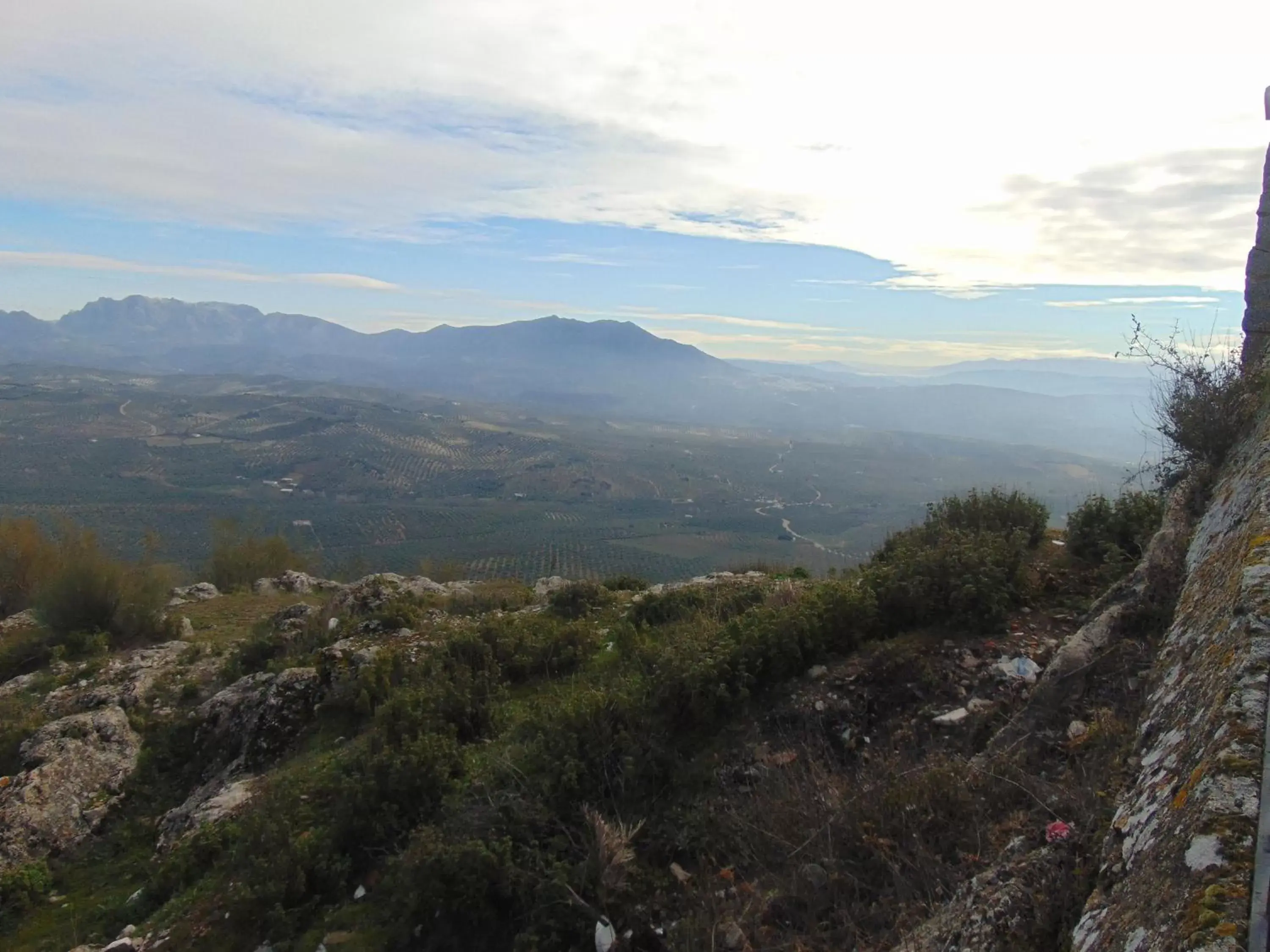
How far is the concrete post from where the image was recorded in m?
7.38

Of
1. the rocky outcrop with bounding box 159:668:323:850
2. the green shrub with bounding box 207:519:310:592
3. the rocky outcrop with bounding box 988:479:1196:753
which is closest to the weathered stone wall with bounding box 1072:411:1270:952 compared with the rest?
the rocky outcrop with bounding box 988:479:1196:753

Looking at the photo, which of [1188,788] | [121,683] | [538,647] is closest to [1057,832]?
[1188,788]

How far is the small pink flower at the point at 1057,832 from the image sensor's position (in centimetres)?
284

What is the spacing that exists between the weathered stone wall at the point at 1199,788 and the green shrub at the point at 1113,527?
362 centimetres

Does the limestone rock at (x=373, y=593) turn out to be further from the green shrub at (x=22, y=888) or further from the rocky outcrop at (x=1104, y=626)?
the rocky outcrop at (x=1104, y=626)

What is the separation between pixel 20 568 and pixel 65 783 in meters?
13.0

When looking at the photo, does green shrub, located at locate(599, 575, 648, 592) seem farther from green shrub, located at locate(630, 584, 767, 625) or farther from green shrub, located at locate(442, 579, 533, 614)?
green shrub, located at locate(630, 584, 767, 625)

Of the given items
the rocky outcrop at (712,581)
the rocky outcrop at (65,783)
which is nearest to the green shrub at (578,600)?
the rocky outcrop at (712,581)

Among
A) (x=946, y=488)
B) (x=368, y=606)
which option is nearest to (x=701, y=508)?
(x=946, y=488)

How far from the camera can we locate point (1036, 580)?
641 centimetres

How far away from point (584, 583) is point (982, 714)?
7226 millimetres

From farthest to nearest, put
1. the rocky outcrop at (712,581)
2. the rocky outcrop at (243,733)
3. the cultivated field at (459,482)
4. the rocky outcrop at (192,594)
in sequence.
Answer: the cultivated field at (459,482)
the rocky outcrop at (192,594)
the rocky outcrop at (712,581)
the rocky outcrop at (243,733)

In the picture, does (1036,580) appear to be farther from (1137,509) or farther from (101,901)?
(101,901)

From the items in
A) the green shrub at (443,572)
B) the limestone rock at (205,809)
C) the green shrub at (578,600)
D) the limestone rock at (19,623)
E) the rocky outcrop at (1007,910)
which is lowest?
the green shrub at (443,572)
